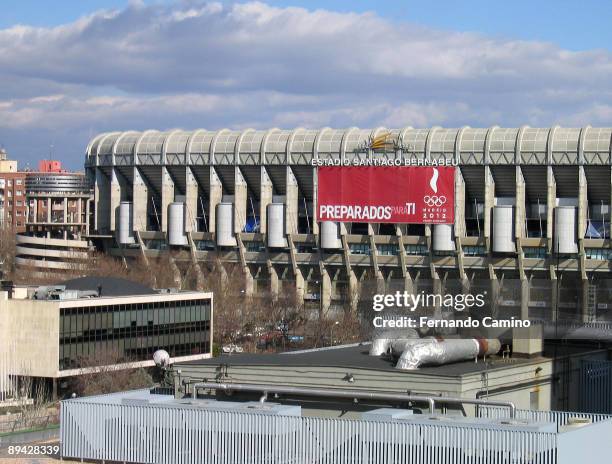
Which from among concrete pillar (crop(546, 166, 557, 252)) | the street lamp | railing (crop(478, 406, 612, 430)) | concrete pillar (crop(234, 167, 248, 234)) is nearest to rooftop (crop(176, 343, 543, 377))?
railing (crop(478, 406, 612, 430))

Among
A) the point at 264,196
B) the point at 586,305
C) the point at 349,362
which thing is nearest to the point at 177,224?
the point at 264,196

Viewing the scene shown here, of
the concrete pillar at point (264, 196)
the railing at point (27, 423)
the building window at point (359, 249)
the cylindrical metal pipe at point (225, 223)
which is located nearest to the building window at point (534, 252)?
the building window at point (359, 249)

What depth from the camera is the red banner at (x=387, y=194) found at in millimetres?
148875

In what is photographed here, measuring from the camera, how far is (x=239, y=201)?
16438 cm

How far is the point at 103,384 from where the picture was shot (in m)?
93.6

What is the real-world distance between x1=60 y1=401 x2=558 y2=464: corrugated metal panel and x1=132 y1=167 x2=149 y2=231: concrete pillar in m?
119

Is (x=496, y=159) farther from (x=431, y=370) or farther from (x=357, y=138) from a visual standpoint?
(x=431, y=370)

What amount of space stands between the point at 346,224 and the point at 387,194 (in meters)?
7.58

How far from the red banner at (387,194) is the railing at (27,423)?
73.2 meters

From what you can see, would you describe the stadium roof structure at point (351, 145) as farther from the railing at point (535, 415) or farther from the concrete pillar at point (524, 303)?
the railing at point (535, 415)

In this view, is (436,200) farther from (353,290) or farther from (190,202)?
(190,202)

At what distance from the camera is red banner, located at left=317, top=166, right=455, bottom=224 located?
488 feet

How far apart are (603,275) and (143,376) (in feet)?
198

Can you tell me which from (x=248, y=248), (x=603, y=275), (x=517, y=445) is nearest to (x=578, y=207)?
(x=603, y=275)
